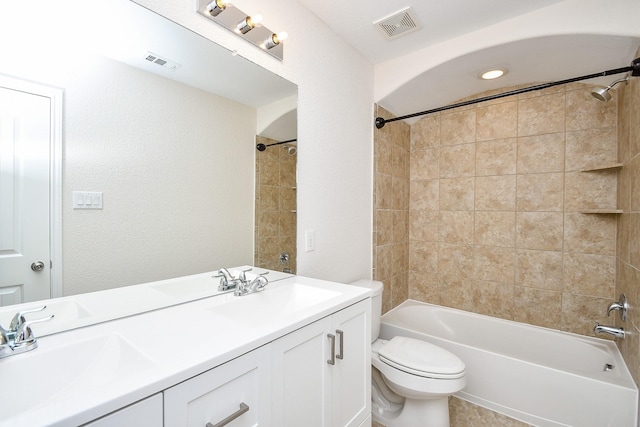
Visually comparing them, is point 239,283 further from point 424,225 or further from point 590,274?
point 590,274

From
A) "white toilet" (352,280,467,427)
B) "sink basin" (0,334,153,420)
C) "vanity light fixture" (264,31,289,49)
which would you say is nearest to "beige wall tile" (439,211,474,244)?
"white toilet" (352,280,467,427)

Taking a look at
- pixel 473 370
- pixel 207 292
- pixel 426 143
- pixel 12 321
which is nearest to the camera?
pixel 12 321

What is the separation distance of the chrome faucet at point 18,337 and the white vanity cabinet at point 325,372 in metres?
0.60

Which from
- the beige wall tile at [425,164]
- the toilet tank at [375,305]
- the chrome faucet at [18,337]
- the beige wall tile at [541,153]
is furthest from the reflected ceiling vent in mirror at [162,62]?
the beige wall tile at [541,153]

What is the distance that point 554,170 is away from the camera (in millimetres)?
2125

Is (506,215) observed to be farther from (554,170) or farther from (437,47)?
(437,47)

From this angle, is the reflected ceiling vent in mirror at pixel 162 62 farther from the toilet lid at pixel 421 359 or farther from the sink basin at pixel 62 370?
the toilet lid at pixel 421 359

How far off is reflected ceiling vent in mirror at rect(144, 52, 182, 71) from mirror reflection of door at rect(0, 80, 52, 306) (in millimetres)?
369

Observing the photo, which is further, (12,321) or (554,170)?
(554,170)

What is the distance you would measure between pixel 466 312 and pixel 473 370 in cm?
70

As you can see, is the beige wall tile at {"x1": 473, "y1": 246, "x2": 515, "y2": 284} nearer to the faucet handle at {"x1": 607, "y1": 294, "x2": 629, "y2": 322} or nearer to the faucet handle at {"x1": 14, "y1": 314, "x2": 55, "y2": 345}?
the faucet handle at {"x1": 607, "y1": 294, "x2": 629, "y2": 322}

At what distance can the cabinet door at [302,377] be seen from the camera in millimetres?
839

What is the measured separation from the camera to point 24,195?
0.76m

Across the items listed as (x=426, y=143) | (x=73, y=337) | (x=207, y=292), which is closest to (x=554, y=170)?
(x=426, y=143)
